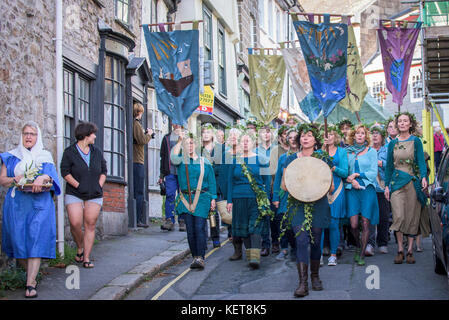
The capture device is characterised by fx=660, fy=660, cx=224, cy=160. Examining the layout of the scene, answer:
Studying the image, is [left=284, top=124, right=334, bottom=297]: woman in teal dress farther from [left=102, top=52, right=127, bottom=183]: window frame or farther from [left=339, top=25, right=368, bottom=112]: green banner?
[left=339, top=25, right=368, bottom=112]: green banner

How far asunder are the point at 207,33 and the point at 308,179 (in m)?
15.2

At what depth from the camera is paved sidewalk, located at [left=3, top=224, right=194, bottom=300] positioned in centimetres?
721

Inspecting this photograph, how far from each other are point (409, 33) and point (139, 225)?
25.0ft

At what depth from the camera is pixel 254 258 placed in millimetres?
9016

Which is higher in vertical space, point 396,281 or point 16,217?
point 16,217

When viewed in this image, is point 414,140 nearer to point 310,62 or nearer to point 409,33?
point 310,62

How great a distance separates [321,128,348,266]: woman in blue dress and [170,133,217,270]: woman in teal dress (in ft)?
5.54

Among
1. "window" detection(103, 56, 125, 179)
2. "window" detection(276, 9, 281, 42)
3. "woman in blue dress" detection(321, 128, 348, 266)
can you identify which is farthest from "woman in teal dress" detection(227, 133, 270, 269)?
"window" detection(276, 9, 281, 42)

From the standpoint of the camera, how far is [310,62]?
37.6ft

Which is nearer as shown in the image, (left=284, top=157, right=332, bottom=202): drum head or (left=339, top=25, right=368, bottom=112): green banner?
(left=284, top=157, right=332, bottom=202): drum head

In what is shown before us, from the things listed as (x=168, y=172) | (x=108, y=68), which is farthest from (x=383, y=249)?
(x=108, y=68)

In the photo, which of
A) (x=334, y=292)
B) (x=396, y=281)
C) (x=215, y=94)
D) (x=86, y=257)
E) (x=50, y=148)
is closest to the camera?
(x=334, y=292)

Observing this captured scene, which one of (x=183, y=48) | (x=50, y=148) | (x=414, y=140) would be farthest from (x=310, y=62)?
(x=50, y=148)

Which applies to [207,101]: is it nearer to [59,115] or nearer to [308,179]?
[59,115]
